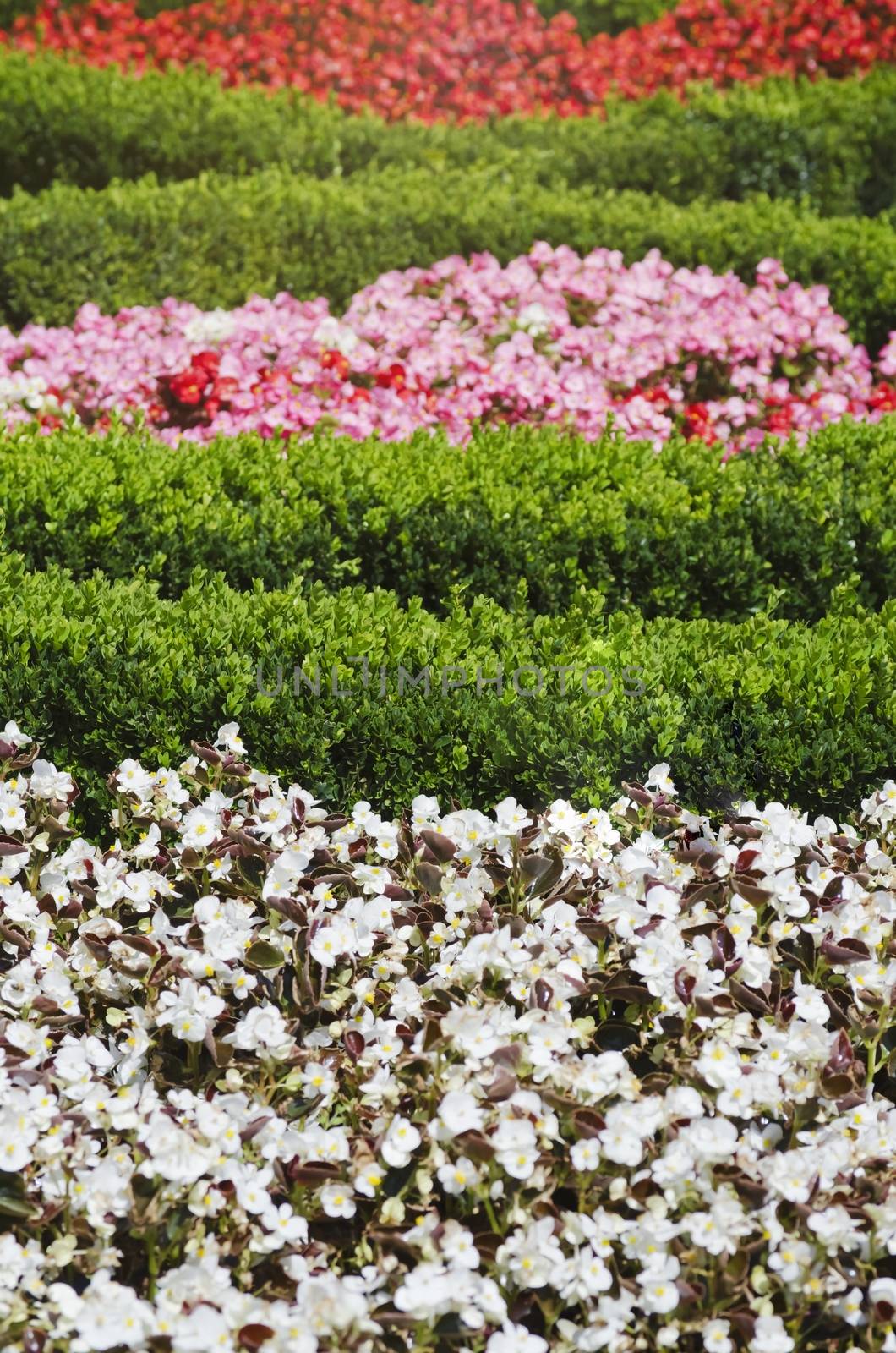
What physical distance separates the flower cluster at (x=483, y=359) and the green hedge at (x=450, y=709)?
2.05 metres

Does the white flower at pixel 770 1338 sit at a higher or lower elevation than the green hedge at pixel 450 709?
lower

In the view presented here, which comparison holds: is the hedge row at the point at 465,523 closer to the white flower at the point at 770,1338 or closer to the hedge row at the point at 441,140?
the white flower at the point at 770,1338

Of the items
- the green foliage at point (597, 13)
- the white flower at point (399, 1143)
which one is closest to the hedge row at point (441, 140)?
the green foliage at point (597, 13)

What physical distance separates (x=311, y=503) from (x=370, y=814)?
5.28 feet

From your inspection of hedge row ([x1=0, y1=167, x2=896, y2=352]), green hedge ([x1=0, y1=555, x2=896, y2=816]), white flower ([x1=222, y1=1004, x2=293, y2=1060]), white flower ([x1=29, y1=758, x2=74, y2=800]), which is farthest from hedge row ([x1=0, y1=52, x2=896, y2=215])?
white flower ([x1=222, y1=1004, x2=293, y2=1060])

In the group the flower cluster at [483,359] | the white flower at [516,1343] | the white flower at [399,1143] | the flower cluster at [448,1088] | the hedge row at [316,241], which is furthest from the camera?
the hedge row at [316,241]

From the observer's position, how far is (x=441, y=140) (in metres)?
9.06

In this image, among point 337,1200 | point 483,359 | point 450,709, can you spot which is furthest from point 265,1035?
point 483,359

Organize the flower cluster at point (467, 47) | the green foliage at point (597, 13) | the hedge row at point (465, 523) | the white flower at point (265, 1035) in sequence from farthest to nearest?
the green foliage at point (597, 13) → the flower cluster at point (467, 47) → the hedge row at point (465, 523) → the white flower at point (265, 1035)

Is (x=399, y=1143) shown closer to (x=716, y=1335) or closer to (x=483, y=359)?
(x=716, y=1335)

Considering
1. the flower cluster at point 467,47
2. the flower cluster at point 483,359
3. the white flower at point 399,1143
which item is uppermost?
the flower cluster at point 467,47

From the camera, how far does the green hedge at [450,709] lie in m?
3.74

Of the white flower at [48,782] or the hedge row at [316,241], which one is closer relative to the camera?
the white flower at [48,782]

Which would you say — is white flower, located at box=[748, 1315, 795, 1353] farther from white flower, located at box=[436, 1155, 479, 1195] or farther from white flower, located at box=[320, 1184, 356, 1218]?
white flower, located at box=[320, 1184, 356, 1218]
